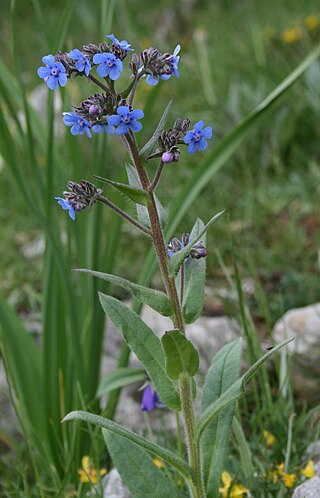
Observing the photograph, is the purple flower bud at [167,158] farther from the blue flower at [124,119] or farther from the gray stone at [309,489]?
the gray stone at [309,489]

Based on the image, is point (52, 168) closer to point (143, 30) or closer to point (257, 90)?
point (257, 90)

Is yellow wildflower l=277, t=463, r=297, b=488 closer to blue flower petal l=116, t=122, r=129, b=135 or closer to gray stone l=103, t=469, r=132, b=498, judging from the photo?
gray stone l=103, t=469, r=132, b=498

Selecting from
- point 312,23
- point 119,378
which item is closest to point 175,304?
point 119,378

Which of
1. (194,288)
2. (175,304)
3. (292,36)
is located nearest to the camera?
(175,304)

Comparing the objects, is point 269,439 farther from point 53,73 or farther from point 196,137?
point 53,73

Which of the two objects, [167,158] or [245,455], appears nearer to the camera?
[167,158]

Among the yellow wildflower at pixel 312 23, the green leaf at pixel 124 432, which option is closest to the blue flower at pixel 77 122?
the green leaf at pixel 124 432
